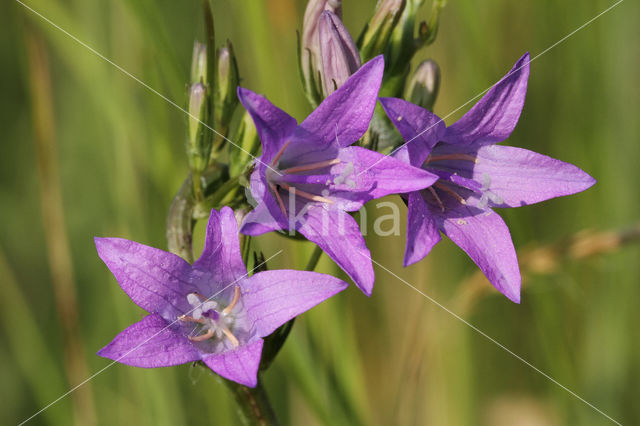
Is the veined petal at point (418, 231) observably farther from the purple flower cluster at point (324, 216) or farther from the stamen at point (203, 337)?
the stamen at point (203, 337)

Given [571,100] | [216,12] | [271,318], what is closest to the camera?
[271,318]

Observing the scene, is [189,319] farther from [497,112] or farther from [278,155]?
[497,112]

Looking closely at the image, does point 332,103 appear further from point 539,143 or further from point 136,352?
point 539,143

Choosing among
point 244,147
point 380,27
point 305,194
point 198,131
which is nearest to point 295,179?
point 305,194

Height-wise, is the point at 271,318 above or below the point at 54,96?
below

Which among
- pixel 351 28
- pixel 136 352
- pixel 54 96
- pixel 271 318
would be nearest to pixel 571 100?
pixel 351 28

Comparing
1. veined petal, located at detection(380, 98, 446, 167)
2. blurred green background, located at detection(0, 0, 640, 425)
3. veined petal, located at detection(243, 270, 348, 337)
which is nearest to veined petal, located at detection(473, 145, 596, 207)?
veined petal, located at detection(380, 98, 446, 167)

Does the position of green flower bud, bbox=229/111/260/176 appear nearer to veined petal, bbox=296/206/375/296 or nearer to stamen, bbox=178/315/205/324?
veined petal, bbox=296/206/375/296
